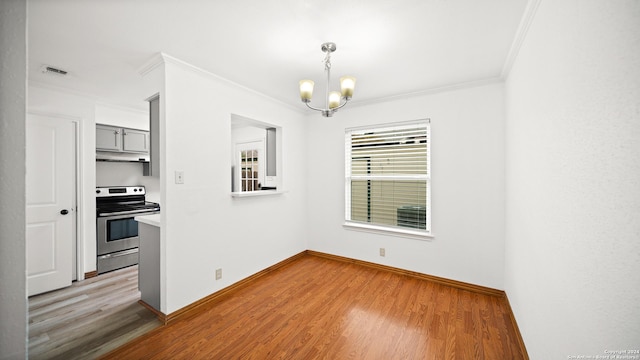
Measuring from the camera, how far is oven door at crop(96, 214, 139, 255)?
11.1 feet

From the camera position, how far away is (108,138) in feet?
11.7

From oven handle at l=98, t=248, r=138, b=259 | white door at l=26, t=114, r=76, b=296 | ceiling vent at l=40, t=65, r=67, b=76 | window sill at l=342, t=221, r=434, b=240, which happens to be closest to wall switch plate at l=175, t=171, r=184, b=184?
ceiling vent at l=40, t=65, r=67, b=76

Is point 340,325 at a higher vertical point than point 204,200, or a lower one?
lower

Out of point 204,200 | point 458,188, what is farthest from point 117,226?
point 458,188

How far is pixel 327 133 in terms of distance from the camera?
392 cm

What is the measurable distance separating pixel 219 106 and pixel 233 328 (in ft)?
7.29

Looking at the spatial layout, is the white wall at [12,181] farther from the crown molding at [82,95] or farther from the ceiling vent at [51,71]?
the crown molding at [82,95]

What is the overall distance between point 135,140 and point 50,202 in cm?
133

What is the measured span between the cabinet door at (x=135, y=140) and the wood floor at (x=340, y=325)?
2.83m

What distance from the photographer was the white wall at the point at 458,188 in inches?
108

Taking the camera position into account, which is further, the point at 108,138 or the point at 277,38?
the point at 108,138

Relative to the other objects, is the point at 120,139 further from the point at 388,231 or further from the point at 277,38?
the point at 388,231

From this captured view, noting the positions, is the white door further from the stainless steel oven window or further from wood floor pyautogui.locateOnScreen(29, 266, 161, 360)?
the stainless steel oven window

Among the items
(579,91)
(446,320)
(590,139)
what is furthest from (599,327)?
(446,320)
